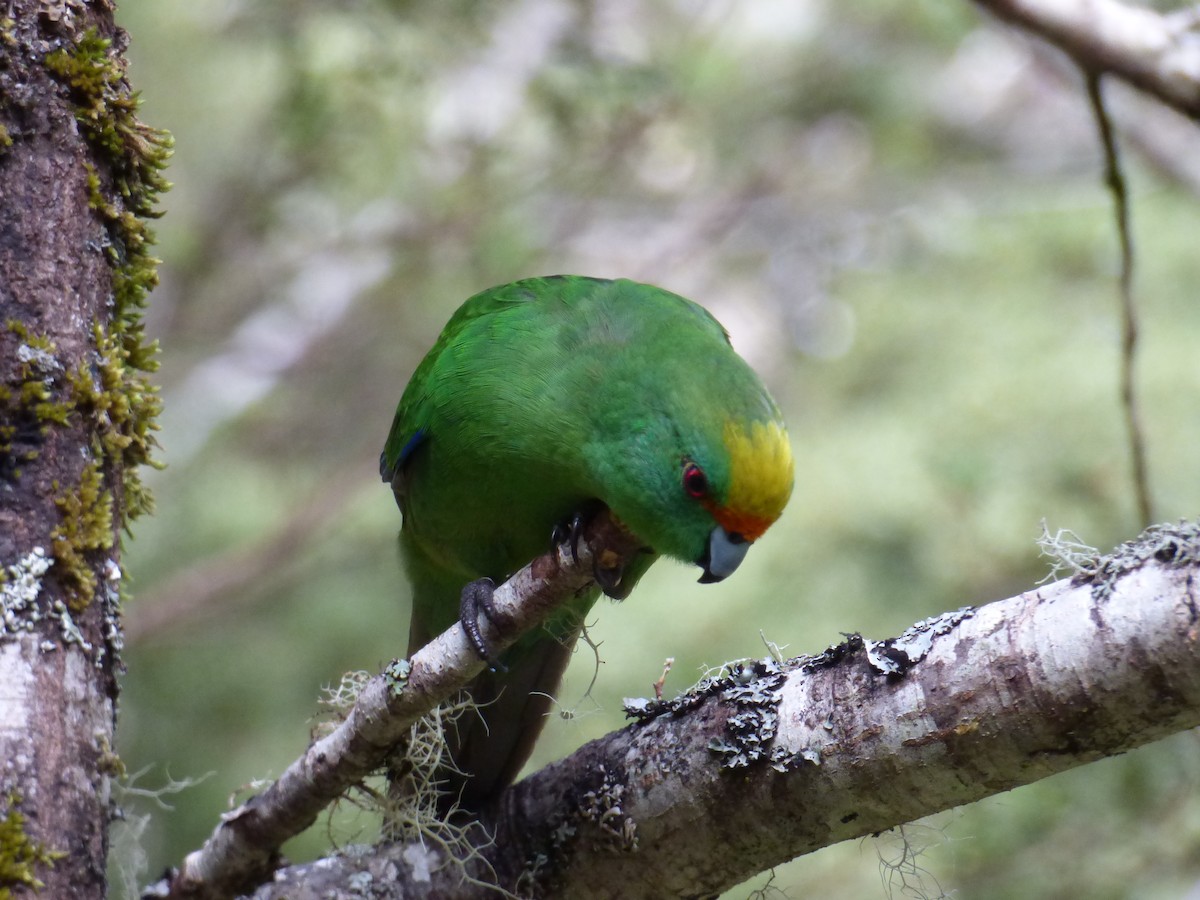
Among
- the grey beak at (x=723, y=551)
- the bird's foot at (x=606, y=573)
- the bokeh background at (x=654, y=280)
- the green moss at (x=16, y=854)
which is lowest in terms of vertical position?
the green moss at (x=16, y=854)

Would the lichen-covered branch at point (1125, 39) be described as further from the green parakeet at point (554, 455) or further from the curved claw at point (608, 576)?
the curved claw at point (608, 576)

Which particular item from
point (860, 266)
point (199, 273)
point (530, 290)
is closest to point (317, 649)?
point (199, 273)

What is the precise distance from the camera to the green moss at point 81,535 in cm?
233

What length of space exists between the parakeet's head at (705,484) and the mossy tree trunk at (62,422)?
4.05 ft

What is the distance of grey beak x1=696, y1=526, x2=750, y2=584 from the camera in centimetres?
292

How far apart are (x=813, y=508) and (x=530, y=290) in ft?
9.23

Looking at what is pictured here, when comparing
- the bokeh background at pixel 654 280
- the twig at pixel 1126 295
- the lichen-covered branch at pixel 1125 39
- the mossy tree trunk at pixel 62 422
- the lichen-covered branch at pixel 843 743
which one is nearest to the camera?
the lichen-covered branch at pixel 843 743

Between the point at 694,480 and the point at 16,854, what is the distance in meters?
1.68

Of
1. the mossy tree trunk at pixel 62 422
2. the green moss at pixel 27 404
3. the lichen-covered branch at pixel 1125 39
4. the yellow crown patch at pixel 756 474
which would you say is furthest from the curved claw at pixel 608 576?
the lichen-covered branch at pixel 1125 39

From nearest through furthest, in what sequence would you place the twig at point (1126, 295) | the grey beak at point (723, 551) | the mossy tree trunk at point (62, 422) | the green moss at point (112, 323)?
1. the mossy tree trunk at point (62, 422)
2. the green moss at point (112, 323)
3. the grey beak at point (723, 551)
4. the twig at point (1126, 295)

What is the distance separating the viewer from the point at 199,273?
263 inches

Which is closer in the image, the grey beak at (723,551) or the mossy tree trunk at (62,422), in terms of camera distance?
the mossy tree trunk at (62,422)

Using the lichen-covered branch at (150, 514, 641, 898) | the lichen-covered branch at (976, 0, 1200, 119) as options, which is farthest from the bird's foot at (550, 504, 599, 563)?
the lichen-covered branch at (976, 0, 1200, 119)

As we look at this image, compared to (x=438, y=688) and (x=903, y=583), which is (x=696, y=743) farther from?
(x=903, y=583)
